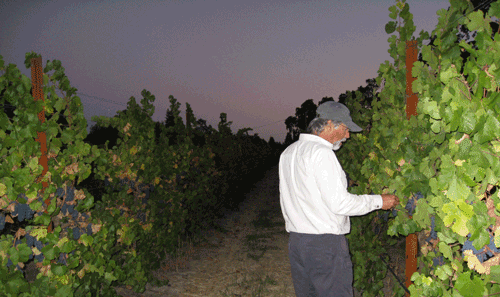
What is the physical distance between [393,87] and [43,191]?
3079 millimetres

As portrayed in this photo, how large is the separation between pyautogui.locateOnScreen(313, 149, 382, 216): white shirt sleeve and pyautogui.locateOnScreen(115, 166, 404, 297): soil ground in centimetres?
182

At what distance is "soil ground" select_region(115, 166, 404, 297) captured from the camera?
4.81 meters

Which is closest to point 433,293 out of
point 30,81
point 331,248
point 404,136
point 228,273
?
point 331,248

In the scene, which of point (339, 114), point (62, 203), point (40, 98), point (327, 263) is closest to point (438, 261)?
point (327, 263)

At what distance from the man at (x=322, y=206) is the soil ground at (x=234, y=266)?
166cm

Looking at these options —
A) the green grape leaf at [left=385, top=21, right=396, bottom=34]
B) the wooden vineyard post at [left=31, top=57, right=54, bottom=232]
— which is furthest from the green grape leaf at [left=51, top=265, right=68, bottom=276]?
the green grape leaf at [left=385, top=21, right=396, bottom=34]

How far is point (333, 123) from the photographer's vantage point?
8.22ft

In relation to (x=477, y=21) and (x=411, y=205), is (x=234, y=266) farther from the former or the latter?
(x=477, y=21)

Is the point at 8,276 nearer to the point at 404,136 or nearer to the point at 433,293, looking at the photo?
the point at 433,293

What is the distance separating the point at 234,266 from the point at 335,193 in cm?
426

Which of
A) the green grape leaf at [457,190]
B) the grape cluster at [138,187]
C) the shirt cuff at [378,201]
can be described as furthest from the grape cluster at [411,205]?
the grape cluster at [138,187]

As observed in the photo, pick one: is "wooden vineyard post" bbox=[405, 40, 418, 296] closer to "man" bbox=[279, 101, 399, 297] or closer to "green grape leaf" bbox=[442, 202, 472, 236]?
"man" bbox=[279, 101, 399, 297]

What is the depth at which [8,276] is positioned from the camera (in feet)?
6.68

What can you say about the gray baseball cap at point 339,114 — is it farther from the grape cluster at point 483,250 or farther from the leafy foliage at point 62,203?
the leafy foliage at point 62,203
